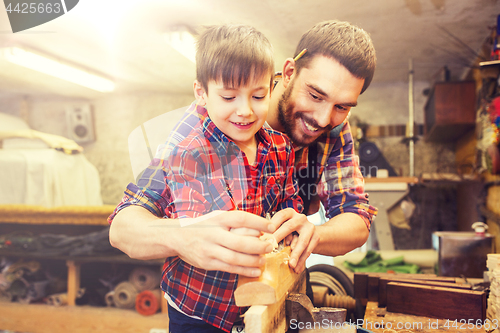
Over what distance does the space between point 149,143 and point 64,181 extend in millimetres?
885

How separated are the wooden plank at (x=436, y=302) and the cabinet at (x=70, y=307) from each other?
119 cm

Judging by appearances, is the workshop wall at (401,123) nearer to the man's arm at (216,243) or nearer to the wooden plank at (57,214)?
the wooden plank at (57,214)

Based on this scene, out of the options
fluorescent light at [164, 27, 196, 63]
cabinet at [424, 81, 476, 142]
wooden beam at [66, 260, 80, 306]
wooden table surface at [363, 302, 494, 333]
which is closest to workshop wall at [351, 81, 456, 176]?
cabinet at [424, 81, 476, 142]

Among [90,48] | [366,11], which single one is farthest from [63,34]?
[366,11]

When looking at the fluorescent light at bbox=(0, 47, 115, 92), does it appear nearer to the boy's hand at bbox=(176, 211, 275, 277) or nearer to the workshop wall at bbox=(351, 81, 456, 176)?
the boy's hand at bbox=(176, 211, 275, 277)

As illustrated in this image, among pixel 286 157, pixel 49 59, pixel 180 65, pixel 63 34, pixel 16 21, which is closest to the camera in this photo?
pixel 286 157

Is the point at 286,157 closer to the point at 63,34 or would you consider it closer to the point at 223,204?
the point at 223,204

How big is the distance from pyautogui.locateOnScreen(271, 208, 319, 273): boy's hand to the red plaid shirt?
0.20 feet

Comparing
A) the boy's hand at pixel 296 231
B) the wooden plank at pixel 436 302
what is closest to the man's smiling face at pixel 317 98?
the boy's hand at pixel 296 231

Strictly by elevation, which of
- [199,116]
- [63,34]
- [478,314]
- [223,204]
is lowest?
[478,314]

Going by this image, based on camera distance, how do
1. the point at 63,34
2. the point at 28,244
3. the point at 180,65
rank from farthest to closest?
the point at 28,244 < the point at 180,65 < the point at 63,34

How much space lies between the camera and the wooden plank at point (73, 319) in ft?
4.91

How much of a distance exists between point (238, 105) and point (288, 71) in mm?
281

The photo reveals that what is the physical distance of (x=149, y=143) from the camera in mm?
456
